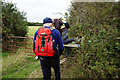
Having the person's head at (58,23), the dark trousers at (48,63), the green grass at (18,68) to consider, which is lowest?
the green grass at (18,68)

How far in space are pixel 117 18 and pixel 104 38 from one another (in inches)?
28.1

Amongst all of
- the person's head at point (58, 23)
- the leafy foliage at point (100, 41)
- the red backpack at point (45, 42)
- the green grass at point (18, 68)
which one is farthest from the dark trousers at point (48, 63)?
the person's head at point (58, 23)

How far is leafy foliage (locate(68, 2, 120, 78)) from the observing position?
298 centimetres

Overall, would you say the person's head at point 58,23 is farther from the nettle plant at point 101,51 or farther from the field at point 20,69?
the field at point 20,69

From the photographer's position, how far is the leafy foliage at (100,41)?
2.98 metres

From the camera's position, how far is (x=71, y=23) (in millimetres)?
5047

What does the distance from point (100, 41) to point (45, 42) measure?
72.7 inches

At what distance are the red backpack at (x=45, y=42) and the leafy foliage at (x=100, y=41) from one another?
1347mm

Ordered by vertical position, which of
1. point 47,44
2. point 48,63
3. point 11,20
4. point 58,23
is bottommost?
point 48,63

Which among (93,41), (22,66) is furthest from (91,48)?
(22,66)

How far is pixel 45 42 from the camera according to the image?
246 centimetres

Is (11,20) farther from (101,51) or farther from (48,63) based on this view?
(101,51)

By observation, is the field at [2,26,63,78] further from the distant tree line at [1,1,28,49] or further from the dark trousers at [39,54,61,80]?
the distant tree line at [1,1,28,49]

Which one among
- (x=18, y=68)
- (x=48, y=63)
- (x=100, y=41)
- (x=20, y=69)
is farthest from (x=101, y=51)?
(x=18, y=68)
